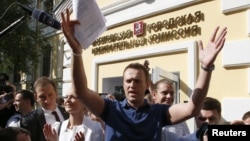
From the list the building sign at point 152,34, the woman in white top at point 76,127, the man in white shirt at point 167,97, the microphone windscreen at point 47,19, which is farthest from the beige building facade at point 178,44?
the woman in white top at point 76,127

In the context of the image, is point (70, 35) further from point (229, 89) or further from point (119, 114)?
point (229, 89)

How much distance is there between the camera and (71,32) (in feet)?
7.94

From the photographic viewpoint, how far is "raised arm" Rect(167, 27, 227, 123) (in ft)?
7.67

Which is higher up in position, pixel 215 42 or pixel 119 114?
pixel 215 42

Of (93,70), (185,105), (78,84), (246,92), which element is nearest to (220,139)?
(185,105)

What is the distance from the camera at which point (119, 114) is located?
8.05ft

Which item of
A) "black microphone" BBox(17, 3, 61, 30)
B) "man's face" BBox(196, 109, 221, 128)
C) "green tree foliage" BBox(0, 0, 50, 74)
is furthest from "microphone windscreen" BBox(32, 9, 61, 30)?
"green tree foliage" BBox(0, 0, 50, 74)

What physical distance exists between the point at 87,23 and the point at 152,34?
4129mm

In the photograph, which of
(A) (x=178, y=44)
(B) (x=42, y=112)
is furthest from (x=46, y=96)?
(A) (x=178, y=44)

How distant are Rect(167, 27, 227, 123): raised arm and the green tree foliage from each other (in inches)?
430

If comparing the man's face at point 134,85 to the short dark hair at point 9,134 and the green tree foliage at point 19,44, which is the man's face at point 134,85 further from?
the green tree foliage at point 19,44

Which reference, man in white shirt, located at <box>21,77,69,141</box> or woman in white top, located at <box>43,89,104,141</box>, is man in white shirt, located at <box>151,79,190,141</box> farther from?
man in white shirt, located at <box>21,77,69,141</box>

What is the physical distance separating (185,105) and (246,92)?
2757mm

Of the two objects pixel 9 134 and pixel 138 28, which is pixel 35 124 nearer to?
pixel 9 134
